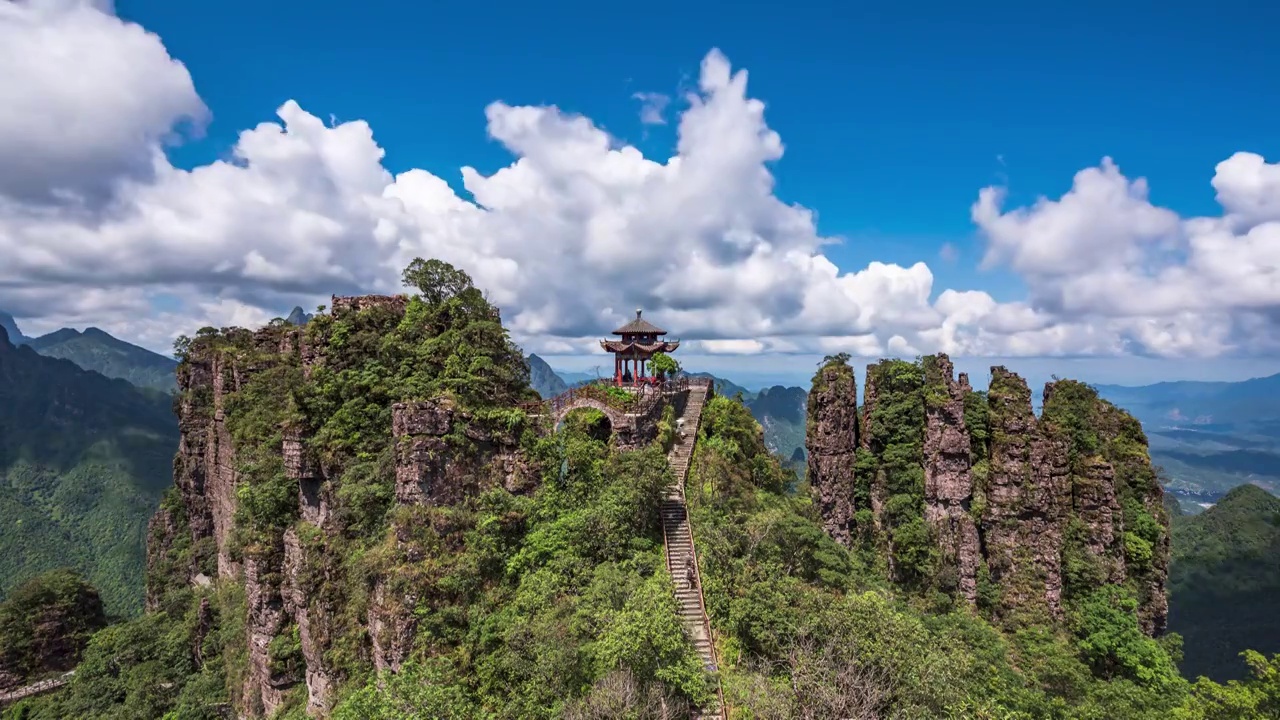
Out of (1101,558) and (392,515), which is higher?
(392,515)

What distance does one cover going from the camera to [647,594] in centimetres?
2316

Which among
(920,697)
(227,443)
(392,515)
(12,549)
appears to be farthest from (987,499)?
(12,549)

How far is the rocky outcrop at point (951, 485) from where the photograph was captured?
46250 millimetres

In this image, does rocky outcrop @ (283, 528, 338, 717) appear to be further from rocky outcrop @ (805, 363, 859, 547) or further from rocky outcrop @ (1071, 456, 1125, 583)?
rocky outcrop @ (1071, 456, 1125, 583)

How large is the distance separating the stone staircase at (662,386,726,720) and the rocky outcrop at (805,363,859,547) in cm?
1887

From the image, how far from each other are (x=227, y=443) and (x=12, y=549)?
301ft

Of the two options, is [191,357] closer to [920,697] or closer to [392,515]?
[392,515]

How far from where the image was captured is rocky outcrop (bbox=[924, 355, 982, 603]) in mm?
46250

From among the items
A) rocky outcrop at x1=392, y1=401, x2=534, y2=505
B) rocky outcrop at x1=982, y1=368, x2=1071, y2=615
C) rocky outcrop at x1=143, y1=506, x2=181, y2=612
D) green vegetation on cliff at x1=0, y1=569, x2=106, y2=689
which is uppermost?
rocky outcrop at x1=392, y1=401, x2=534, y2=505

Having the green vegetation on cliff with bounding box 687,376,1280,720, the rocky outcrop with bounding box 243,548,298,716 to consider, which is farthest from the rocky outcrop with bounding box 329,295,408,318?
the green vegetation on cliff with bounding box 687,376,1280,720

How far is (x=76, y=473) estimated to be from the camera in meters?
120

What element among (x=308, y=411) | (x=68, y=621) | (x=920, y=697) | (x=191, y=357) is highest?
(x=191, y=357)

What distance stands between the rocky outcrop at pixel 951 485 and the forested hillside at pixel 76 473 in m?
105

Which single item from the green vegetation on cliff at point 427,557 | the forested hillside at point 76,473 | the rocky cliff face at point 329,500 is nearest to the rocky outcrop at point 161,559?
the green vegetation on cliff at point 427,557
